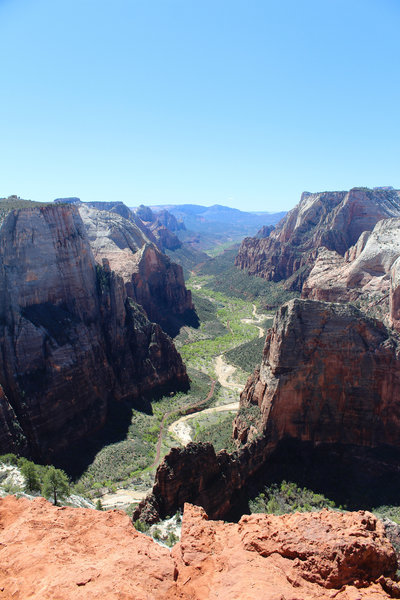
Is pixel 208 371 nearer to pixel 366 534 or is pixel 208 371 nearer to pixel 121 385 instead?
pixel 121 385

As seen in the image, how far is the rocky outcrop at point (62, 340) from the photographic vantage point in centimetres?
4325

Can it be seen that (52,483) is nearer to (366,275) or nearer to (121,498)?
(121,498)

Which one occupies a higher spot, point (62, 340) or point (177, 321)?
point (62, 340)

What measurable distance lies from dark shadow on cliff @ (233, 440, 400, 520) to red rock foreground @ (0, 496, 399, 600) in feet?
59.4

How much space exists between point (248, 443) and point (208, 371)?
3961cm

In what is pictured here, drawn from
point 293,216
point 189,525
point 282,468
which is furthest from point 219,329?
point 293,216

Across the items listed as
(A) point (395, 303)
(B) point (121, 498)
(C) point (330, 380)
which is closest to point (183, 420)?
(B) point (121, 498)

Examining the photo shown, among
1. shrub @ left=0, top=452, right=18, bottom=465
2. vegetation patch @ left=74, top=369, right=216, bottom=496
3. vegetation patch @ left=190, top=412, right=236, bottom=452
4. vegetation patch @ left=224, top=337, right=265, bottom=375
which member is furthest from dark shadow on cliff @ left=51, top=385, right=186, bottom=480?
vegetation patch @ left=224, top=337, right=265, bottom=375

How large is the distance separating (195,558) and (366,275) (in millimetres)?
71885

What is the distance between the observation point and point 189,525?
1655cm

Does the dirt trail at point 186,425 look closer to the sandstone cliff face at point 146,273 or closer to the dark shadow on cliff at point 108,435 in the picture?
the dark shadow on cliff at point 108,435

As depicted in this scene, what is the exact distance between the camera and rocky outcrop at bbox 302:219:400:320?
68.4 metres

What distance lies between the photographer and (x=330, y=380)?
38500mm

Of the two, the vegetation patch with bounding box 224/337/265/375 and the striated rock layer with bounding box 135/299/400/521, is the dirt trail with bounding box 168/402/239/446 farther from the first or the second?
the vegetation patch with bounding box 224/337/265/375
